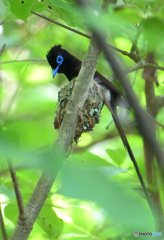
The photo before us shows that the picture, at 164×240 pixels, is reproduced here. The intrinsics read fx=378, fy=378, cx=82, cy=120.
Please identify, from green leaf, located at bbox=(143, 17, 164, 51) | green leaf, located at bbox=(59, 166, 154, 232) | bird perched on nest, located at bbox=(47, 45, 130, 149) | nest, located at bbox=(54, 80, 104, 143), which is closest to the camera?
green leaf, located at bbox=(59, 166, 154, 232)

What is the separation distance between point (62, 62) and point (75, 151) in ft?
4.36

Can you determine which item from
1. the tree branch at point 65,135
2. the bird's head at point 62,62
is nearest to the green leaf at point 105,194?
the tree branch at point 65,135

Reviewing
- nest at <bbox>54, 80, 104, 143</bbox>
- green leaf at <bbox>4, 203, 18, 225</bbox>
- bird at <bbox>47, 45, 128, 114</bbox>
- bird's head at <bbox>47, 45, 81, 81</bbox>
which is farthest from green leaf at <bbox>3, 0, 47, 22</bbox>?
bird's head at <bbox>47, 45, 81, 81</bbox>

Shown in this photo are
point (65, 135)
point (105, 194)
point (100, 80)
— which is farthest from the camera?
point (100, 80)

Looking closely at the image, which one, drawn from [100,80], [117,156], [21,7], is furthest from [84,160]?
[100,80]

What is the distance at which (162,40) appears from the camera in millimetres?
782

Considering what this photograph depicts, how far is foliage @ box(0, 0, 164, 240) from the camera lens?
50 cm

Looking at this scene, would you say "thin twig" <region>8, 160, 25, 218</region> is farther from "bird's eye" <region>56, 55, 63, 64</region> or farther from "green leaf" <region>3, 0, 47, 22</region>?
"bird's eye" <region>56, 55, 63, 64</region>

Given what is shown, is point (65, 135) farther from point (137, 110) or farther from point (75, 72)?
point (75, 72)

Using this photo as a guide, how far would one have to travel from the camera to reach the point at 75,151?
3834 mm

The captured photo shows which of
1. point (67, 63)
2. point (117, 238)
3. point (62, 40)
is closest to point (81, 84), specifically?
point (117, 238)

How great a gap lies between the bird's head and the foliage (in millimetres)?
328

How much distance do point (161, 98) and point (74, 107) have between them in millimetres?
1874

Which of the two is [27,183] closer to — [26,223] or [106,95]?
[26,223]
